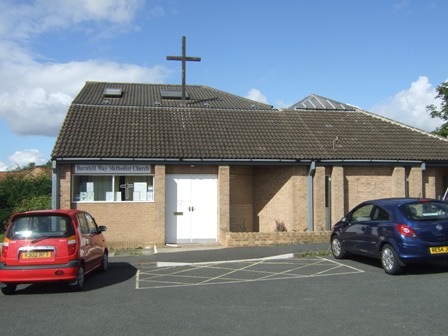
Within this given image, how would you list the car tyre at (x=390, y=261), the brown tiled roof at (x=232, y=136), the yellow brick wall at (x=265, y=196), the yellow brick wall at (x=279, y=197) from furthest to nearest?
the yellow brick wall at (x=279, y=197) < the brown tiled roof at (x=232, y=136) < the yellow brick wall at (x=265, y=196) < the car tyre at (x=390, y=261)

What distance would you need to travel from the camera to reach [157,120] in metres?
18.4

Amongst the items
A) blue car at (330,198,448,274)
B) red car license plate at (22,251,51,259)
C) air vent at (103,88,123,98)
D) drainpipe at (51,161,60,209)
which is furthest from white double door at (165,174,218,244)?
air vent at (103,88,123,98)

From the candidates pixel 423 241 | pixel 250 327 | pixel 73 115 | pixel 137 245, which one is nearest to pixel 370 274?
pixel 423 241

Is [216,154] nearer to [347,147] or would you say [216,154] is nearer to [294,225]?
[294,225]

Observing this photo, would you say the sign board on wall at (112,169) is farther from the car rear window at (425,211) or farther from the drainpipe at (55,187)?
the car rear window at (425,211)

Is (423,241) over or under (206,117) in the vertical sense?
under

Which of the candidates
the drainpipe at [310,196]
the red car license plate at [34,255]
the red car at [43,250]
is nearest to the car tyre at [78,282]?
the red car at [43,250]

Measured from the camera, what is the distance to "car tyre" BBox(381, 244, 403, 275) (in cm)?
952

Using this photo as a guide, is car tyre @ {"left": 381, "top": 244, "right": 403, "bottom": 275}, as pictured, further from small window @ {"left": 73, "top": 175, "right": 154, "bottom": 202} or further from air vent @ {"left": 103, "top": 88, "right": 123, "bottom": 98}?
air vent @ {"left": 103, "top": 88, "right": 123, "bottom": 98}

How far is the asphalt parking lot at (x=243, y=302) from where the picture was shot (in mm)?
6297

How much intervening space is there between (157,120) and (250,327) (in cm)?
1306

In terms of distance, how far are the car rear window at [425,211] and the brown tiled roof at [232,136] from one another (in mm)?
7193

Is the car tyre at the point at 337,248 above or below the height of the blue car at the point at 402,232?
below

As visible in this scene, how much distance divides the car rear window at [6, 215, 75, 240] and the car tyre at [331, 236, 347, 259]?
21.6ft
